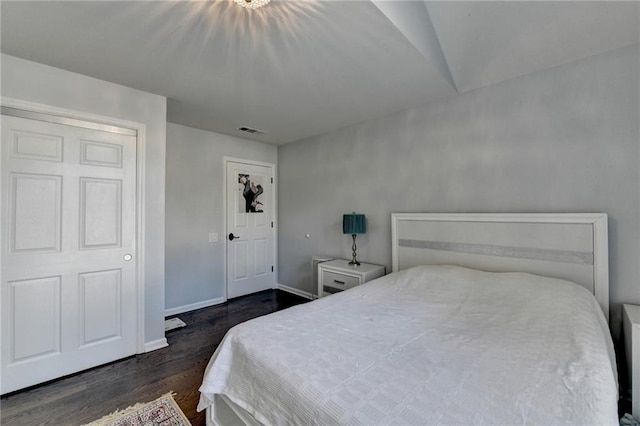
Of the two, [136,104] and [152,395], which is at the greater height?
[136,104]

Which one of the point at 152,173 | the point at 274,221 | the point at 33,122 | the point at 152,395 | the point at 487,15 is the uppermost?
the point at 487,15

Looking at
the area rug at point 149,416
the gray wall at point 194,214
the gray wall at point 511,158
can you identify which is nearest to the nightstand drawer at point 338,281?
the gray wall at point 511,158

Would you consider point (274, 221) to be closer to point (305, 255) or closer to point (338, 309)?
point (305, 255)

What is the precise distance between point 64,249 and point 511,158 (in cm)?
370

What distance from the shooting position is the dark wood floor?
5.73 ft

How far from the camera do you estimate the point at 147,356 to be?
2.45m

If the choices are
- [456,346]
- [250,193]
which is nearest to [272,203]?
[250,193]

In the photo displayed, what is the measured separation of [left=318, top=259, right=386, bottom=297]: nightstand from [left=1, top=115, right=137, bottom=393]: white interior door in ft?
6.33

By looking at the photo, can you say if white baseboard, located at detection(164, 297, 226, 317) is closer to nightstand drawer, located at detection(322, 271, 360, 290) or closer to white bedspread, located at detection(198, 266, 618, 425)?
nightstand drawer, located at detection(322, 271, 360, 290)

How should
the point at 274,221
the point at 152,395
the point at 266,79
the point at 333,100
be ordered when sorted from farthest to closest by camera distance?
the point at 274,221 → the point at 333,100 → the point at 266,79 → the point at 152,395

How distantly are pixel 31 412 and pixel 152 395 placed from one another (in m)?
0.70

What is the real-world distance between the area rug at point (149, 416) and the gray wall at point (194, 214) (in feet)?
5.77

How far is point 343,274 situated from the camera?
312 centimetres

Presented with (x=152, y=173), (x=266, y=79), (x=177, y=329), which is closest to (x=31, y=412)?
(x=177, y=329)
